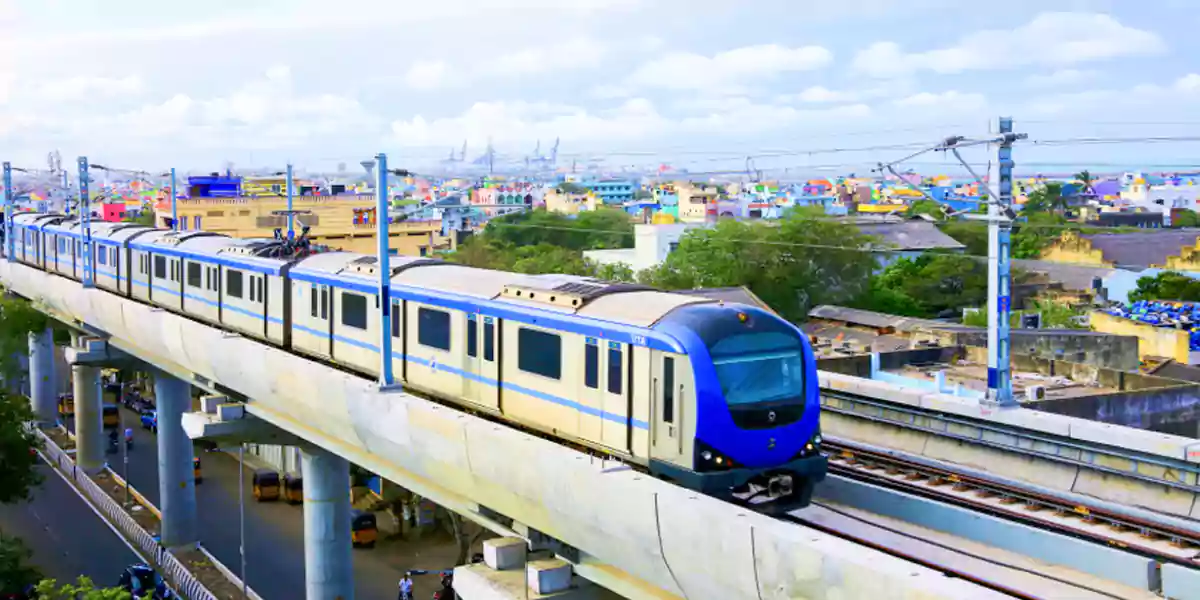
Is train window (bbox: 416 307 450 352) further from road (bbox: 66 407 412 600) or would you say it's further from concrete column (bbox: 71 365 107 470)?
concrete column (bbox: 71 365 107 470)

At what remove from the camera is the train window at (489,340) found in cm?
1806

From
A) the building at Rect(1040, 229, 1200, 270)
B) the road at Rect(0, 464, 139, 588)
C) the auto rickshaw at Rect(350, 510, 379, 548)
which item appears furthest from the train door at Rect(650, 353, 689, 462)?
the building at Rect(1040, 229, 1200, 270)

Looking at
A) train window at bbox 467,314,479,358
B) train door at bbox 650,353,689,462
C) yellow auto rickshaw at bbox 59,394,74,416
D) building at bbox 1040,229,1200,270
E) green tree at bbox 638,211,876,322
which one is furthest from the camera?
building at bbox 1040,229,1200,270

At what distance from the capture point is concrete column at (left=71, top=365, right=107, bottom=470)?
4497 centimetres

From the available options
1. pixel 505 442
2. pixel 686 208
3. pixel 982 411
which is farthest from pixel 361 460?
pixel 686 208

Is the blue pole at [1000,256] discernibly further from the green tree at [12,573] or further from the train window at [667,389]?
the green tree at [12,573]

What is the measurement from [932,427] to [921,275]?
50421mm

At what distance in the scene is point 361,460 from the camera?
2138cm

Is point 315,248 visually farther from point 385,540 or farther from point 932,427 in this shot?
point 932,427

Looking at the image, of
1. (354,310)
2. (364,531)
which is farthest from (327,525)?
(364,531)

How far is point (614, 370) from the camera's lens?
15.5 m

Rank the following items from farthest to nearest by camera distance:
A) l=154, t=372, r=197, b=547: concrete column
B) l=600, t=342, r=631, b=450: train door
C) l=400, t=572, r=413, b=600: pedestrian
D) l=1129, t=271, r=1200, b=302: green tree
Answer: l=1129, t=271, r=1200, b=302: green tree → l=154, t=372, r=197, b=547: concrete column → l=400, t=572, r=413, b=600: pedestrian → l=600, t=342, r=631, b=450: train door

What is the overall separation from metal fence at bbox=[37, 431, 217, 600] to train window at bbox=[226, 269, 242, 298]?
704 cm

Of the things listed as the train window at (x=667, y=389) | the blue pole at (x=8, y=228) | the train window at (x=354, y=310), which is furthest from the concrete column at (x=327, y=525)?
the blue pole at (x=8, y=228)
